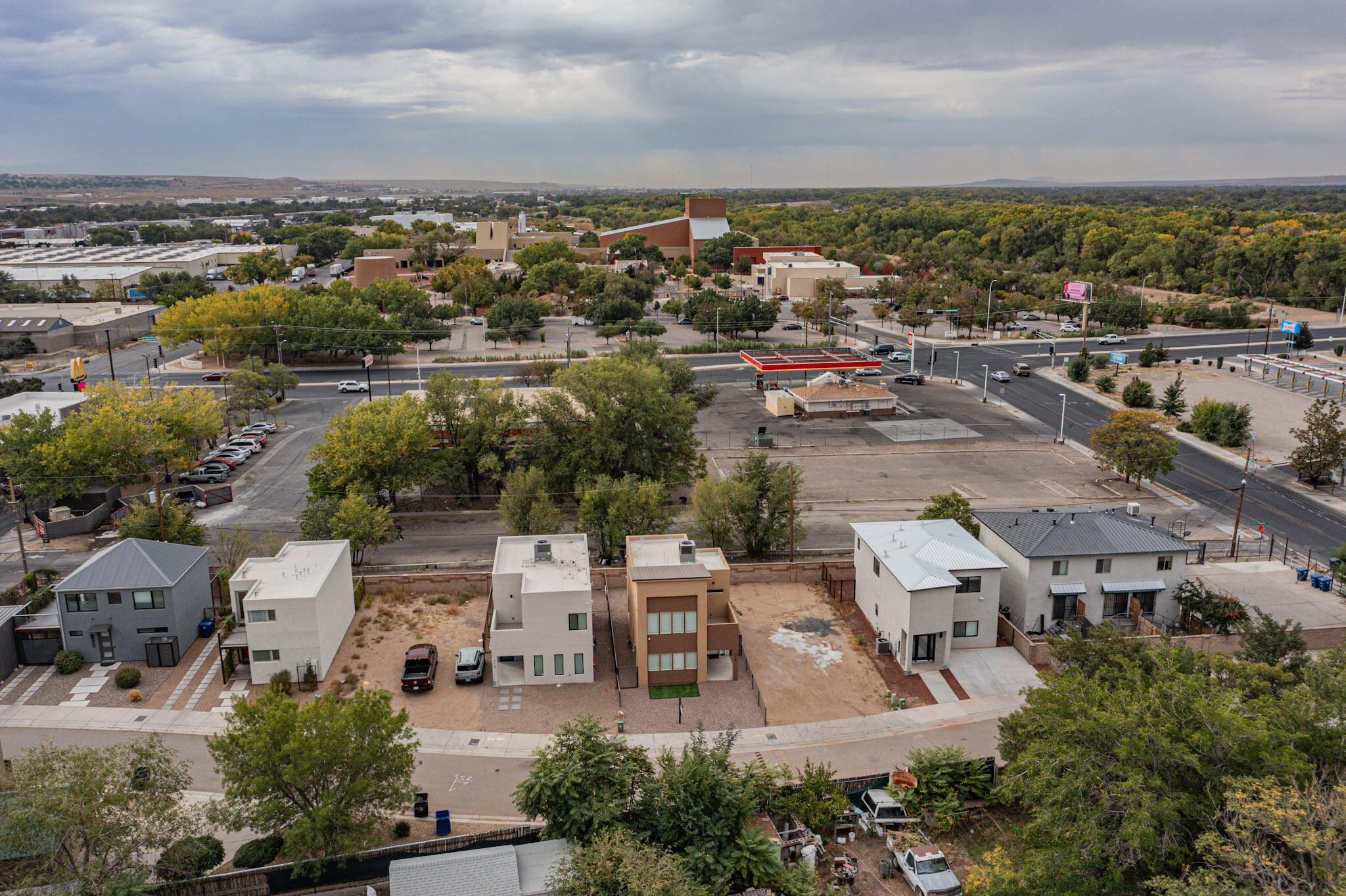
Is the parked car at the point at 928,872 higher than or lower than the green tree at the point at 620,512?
lower

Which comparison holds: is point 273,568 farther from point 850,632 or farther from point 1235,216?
point 1235,216

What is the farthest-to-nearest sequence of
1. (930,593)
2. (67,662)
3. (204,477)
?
(204,477) → (930,593) → (67,662)

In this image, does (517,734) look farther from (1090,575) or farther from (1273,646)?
(1273,646)

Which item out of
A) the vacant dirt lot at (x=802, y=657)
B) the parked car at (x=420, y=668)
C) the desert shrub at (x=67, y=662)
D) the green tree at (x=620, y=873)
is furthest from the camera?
the desert shrub at (x=67, y=662)

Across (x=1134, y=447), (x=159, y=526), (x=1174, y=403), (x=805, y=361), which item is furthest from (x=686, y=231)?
(x=159, y=526)

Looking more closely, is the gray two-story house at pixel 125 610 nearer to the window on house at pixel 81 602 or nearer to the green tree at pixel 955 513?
the window on house at pixel 81 602

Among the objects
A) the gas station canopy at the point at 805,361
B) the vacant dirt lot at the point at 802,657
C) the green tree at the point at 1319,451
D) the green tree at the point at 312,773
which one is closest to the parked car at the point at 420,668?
the green tree at the point at 312,773

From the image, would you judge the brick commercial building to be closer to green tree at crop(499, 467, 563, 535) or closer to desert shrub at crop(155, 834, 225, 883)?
green tree at crop(499, 467, 563, 535)
